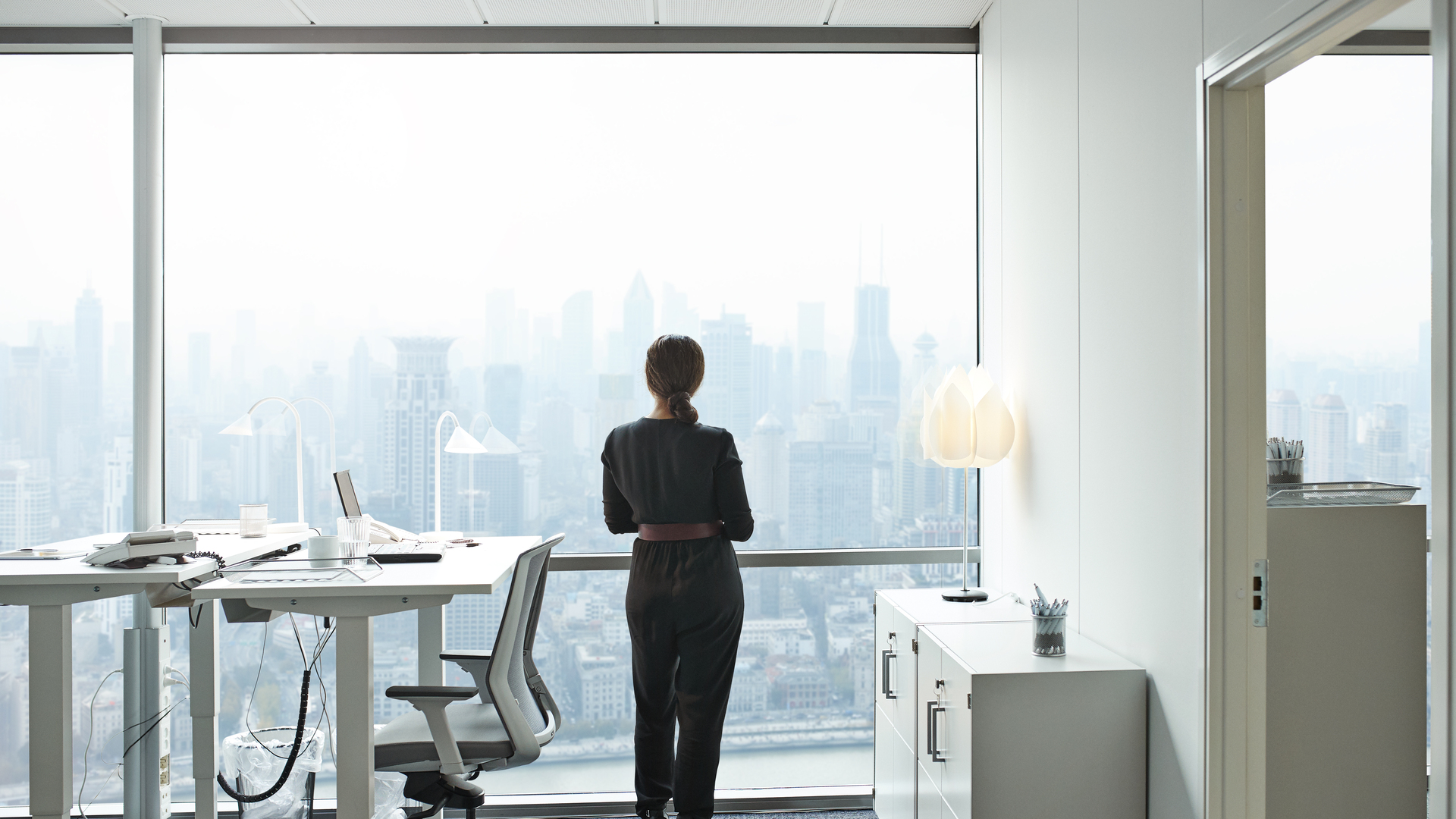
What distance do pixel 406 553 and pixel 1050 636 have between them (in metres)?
1.78

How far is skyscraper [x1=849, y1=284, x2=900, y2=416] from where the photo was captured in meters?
3.28

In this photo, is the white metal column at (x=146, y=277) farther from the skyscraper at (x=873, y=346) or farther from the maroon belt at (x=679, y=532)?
the skyscraper at (x=873, y=346)

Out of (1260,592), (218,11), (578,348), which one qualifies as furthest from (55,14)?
(1260,592)

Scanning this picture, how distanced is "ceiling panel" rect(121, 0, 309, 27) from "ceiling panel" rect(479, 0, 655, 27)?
72 centimetres

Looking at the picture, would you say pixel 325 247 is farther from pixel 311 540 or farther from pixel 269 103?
pixel 311 540

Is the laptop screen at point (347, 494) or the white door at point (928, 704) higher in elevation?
the laptop screen at point (347, 494)

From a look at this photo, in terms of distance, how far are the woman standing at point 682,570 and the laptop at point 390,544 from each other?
0.61 meters

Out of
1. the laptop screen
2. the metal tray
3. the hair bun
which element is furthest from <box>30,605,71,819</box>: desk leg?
the metal tray

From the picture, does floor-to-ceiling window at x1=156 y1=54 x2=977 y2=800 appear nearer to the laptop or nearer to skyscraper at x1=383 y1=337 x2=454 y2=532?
skyscraper at x1=383 y1=337 x2=454 y2=532

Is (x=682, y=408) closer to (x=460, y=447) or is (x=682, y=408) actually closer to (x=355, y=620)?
(x=460, y=447)

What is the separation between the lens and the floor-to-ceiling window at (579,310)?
3.20 metres

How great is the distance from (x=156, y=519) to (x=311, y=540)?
3.49ft

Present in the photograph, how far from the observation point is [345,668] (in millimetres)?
2199

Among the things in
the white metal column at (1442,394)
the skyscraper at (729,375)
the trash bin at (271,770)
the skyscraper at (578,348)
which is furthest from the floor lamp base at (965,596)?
the trash bin at (271,770)
